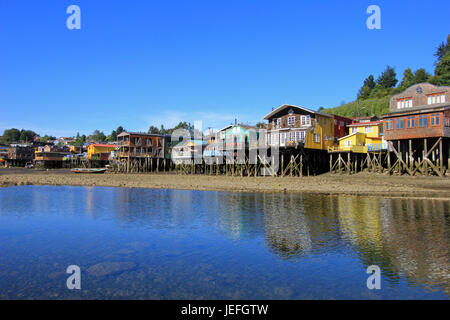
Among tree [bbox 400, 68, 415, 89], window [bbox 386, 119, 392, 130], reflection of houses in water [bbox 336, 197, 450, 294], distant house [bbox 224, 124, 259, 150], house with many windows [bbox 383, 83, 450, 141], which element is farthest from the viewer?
tree [bbox 400, 68, 415, 89]

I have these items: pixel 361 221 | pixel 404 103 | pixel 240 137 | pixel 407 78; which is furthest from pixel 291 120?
pixel 407 78

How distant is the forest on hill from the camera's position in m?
80.4

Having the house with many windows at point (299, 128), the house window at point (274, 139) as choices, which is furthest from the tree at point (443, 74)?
the house window at point (274, 139)

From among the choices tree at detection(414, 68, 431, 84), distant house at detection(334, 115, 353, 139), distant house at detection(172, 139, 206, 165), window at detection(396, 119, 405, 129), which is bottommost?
distant house at detection(172, 139, 206, 165)

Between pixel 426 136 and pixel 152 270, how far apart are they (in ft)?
122

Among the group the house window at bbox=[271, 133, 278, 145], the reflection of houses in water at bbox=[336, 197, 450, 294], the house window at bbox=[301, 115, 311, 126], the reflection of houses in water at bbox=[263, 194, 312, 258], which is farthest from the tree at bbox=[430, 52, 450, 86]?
the reflection of houses in water at bbox=[263, 194, 312, 258]

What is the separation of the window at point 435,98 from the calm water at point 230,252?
2443 cm

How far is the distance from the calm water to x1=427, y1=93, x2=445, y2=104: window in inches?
962

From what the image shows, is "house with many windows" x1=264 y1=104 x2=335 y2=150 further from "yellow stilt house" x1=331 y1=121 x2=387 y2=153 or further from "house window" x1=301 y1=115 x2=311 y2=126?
"yellow stilt house" x1=331 y1=121 x2=387 y2=153

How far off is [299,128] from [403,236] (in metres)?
33.3

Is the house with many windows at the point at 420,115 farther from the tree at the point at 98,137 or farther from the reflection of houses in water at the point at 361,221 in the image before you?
the tree at the point at 98,137

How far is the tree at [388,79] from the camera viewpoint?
110250 millimetres

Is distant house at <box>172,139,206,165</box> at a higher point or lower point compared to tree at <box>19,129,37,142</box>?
lower
